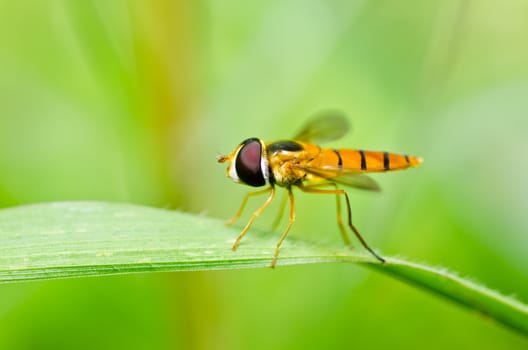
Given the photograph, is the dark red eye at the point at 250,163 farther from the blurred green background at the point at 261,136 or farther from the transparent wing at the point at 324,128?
the transparent wing at the point at 324,128

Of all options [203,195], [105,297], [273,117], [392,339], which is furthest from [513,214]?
[105,297]

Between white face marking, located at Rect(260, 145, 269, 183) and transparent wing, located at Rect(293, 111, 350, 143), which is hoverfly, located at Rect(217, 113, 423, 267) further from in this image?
transparent wing, located at Rect(293, 111, 350, 143)

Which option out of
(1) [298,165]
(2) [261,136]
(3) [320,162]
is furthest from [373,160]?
(2) [261,136]

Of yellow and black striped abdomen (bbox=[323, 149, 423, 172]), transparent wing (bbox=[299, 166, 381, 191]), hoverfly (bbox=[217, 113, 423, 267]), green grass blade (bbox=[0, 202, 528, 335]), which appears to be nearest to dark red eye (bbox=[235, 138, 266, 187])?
hoverfly (bbox=[217, 113, 423, 267])

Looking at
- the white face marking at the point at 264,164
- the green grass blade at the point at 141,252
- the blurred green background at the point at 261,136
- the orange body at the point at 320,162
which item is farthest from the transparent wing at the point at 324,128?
the green grass blade at the point at 141,252

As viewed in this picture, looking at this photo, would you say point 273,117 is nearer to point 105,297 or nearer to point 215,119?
point 215,119

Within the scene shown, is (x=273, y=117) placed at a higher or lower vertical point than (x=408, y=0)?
lower
